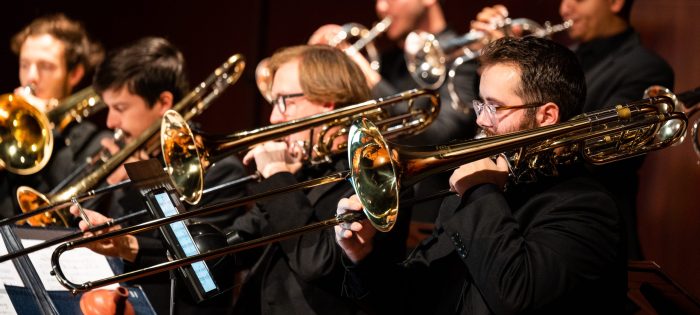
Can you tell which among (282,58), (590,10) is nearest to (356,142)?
(282,58)

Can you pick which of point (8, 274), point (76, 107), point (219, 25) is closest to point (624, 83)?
point (8, 274)

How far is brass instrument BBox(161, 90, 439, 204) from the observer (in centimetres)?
299

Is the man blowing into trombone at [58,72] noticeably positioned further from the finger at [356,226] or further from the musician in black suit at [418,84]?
the finger at [356,226]

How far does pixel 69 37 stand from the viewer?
4793mm

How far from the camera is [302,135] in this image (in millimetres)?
3254

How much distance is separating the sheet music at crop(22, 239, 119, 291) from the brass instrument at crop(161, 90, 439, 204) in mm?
388

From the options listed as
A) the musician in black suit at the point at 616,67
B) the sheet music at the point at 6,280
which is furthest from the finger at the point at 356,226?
the musician in black suit at the point at 616,67

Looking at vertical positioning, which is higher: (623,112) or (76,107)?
(76,107)

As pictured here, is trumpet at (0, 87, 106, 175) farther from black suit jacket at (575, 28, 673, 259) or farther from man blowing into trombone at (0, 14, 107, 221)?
black suit jacket at (575, 28, 673, 259)

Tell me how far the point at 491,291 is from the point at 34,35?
3351 mm

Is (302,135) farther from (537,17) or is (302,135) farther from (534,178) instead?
(537,17)

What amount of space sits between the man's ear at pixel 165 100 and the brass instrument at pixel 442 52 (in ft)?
4.03

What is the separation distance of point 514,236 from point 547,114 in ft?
1.22

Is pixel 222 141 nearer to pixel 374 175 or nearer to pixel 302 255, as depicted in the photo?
pixel 302 255
